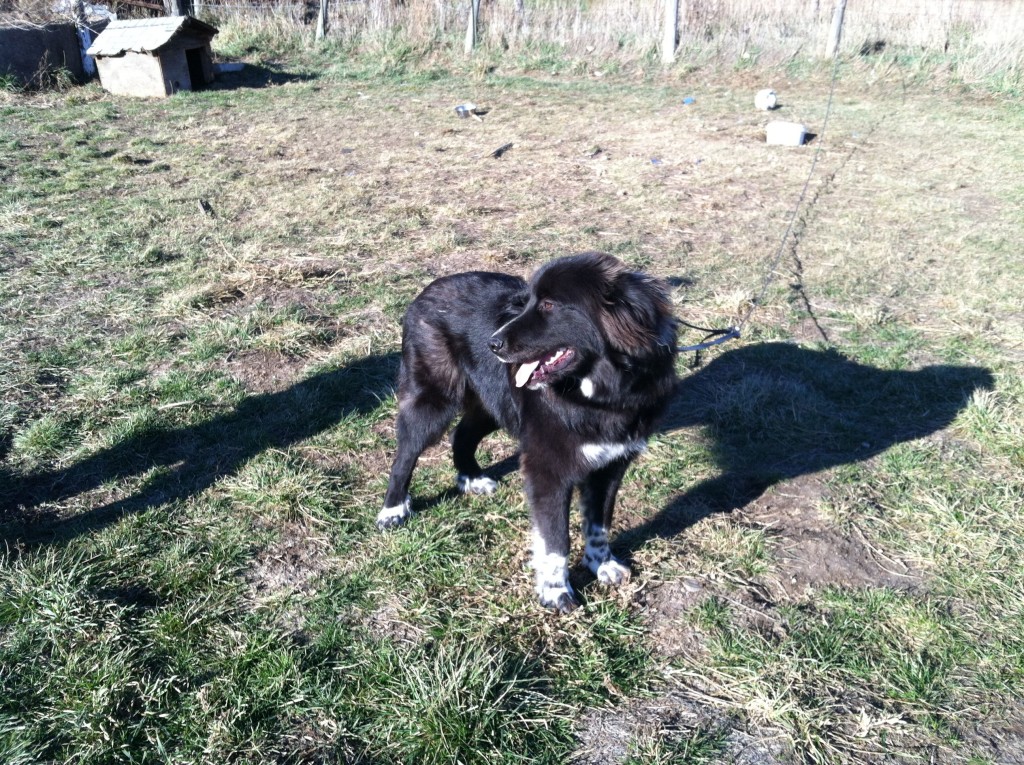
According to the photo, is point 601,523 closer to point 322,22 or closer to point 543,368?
point 543,368

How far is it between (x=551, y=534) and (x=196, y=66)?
14.8 m

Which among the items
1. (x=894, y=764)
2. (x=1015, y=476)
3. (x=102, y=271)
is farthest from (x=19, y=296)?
(x=1015, y=476)

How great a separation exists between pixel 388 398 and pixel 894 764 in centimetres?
324

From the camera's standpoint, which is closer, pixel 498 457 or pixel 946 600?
pixel 946 600

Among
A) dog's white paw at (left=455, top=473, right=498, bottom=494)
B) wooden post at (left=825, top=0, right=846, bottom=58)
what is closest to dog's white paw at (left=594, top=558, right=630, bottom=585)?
dog's white paw at (left=455, top=473, right=498, bottom=494)

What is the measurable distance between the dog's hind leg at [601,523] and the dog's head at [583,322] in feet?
1.87

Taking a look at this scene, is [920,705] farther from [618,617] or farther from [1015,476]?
[1015,476]

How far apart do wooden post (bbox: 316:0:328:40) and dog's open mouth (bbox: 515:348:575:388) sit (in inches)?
693

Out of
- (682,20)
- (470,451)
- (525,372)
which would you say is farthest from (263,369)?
(682,20)

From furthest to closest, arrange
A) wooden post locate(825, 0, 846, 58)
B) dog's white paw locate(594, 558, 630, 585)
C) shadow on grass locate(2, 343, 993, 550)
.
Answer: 1. wooden post locate(825, 0, 846, 58)
2. shadow on grass locate(2, 343, 993, 550)
3. dog's white paw locate(594, 558, 630, 585)

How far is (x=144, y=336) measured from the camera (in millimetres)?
5199

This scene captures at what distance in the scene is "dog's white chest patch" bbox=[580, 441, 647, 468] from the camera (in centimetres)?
303

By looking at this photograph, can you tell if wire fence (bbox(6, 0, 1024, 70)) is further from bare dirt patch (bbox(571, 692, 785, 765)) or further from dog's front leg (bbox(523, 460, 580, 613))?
bare dirt patch (bbox(571, 692, 785, 765))

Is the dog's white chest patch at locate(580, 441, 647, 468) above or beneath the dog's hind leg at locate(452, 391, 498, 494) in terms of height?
above
